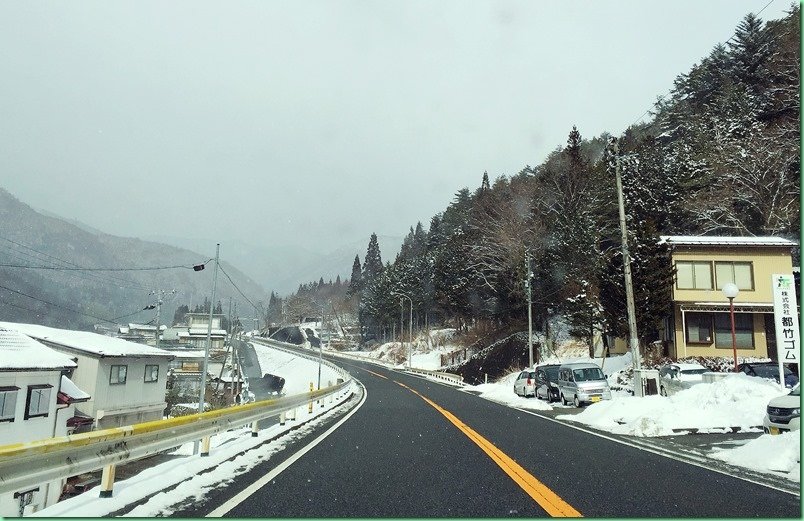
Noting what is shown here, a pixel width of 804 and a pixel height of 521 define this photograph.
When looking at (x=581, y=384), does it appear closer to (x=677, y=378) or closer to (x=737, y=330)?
(x=677, y=378)

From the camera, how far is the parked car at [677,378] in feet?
75.9

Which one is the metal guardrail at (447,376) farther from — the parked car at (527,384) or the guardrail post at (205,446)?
the guardrail post at (205,446)

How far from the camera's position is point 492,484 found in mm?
6902

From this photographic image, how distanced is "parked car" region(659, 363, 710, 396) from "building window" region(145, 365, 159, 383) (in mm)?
33046

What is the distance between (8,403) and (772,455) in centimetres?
2626

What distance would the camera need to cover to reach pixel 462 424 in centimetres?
1500

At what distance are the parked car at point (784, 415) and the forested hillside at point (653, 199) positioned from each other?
1488 centimetres

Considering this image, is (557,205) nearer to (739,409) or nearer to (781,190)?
(781,190)

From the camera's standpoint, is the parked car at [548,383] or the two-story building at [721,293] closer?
the parked car at [548,383]

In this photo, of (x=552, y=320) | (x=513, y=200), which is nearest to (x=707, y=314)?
(x=552, y=320)

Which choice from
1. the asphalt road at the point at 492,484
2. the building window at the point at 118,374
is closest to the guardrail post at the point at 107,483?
the asphalt road at the point at 492,484

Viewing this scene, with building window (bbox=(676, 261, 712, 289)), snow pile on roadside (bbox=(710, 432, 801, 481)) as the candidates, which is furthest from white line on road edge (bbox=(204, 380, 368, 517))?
building window (bbox=(676, 261, 712, 289))

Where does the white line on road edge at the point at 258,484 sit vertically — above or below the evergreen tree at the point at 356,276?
below

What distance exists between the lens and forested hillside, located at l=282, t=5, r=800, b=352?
127 ft
